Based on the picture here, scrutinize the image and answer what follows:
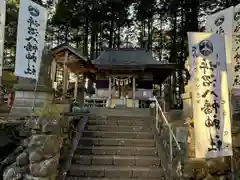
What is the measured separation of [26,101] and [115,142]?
4.65 meters

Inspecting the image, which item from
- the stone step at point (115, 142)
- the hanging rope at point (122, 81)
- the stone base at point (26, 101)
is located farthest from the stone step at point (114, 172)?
the hanging rope at point (122, 81)

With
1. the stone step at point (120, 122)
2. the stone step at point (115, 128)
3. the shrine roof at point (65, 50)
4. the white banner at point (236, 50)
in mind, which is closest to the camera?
the white banner at point (236, 50)

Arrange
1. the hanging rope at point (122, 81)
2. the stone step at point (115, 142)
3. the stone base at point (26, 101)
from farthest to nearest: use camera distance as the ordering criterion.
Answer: the hanging rope at point (122, 81) → the stone base at point (26, 101) → the stone step at point (115, 142)

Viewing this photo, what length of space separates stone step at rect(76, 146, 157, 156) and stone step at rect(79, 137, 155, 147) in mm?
281

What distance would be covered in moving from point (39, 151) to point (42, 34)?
14.8 feet

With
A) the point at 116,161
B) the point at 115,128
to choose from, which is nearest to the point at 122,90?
the point at 115,128

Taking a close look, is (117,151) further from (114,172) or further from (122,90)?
(122,90)

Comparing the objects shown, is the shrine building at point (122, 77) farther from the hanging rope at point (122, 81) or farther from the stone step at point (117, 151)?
the stone step at point (117, 151)

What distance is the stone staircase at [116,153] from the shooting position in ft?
19.6

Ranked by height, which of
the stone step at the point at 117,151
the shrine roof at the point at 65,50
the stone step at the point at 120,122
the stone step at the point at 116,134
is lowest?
the stone step at the point at 117,151

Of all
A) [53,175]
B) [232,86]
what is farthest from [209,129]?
[53,175]

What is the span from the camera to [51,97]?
10.9m

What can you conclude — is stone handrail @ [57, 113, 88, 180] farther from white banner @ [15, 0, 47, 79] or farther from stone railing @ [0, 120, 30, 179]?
white banner @ [15, 0, 47, 79]

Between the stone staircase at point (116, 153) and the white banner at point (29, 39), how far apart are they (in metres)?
2.59
